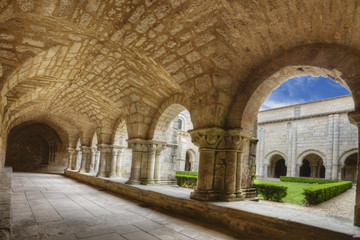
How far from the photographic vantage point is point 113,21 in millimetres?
3607

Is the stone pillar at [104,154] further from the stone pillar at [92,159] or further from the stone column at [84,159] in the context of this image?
the stone column at [84,159]

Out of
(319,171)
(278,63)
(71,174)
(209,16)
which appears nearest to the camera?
(209,16)

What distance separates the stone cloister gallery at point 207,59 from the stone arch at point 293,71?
0.04 ft

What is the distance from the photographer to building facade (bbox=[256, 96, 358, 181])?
48.5 feet

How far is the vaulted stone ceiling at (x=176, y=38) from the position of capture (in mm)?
2816

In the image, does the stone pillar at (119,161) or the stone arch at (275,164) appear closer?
the stone pillar at (119,161)

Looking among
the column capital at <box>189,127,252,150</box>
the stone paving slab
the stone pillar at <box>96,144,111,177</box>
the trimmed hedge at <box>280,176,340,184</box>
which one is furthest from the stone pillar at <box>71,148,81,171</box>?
the trimmed hedge at <box>280,176,340,184</box>

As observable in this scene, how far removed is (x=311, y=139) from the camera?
1634cm

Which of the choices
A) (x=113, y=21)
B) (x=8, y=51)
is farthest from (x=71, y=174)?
(x=113, y=21)

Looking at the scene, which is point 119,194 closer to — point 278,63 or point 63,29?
point 63,29

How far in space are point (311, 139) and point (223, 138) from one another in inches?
596

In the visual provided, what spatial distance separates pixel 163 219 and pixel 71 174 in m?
9.19

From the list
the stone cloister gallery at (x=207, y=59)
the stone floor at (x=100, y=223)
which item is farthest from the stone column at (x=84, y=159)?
the stone floor at (x=100, y=223)

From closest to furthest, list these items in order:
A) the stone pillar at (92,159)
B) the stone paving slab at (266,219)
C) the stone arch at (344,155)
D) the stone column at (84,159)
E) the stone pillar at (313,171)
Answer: the stone paving slab at (266,219) → the stone pillar at (92,159) → the stone column at (84,159) → the stone arch at (344,155) → the stone pillar at (313,171)
